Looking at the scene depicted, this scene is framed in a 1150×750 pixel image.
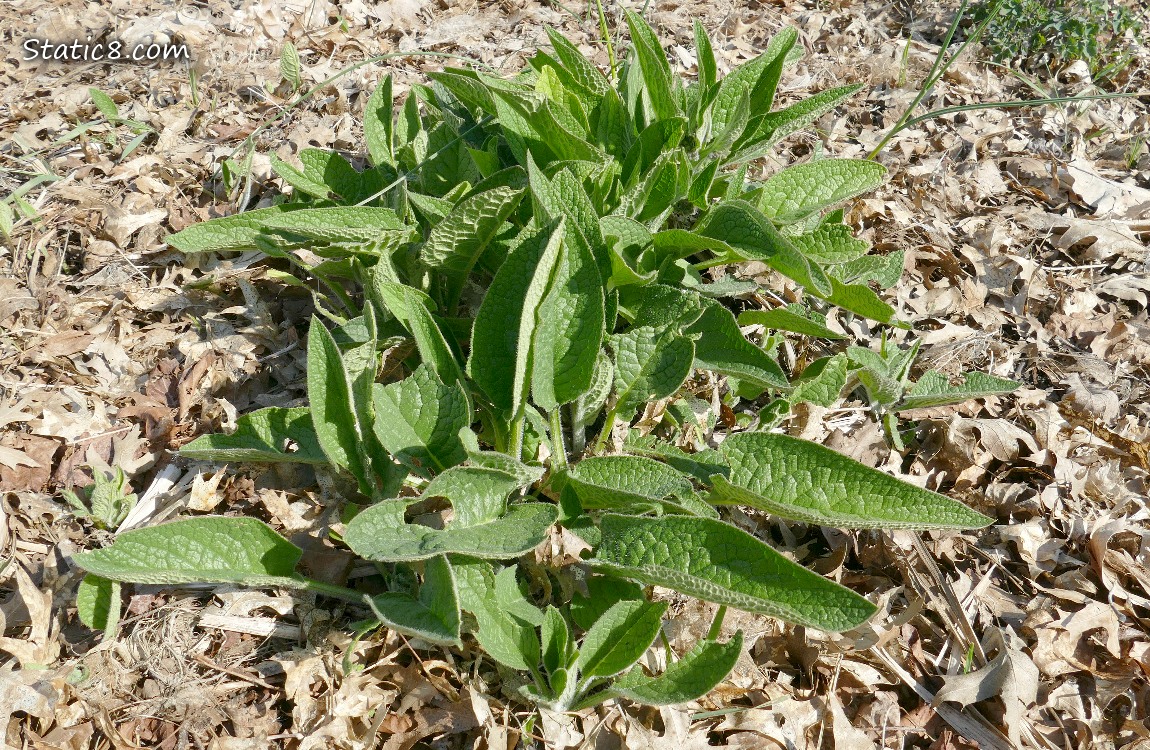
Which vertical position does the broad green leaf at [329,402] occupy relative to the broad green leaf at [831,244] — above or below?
below

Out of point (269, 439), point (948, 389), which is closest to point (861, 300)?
point (948, 389)

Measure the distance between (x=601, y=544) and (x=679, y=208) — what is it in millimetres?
1109

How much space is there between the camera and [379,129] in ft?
7.64

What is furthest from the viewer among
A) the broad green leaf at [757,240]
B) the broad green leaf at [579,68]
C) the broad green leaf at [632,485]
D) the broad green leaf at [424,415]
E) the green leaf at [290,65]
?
the green leaf at [290,65]

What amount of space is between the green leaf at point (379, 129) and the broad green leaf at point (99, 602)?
4.18 ft

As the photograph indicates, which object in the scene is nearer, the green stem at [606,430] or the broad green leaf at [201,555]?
the broad green leaf at [201,555]

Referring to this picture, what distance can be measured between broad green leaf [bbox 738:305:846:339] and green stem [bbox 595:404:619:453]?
474 mm

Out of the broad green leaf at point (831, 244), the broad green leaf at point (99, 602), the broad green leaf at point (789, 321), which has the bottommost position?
the broad green leaf at point (99, 602)

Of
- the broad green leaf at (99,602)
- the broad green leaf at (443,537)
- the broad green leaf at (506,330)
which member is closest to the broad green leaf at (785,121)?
the broad green leaf at (506,330)

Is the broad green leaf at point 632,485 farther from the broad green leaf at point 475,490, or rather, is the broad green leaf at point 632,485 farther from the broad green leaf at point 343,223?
the broad green leaf at point 343,223

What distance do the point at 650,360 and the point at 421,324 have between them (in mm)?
527

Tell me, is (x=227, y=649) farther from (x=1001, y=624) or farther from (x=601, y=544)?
(x=1001, y=624)

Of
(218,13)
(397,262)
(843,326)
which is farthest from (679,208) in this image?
(218,13)

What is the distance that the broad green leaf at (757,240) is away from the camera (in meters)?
1.83
